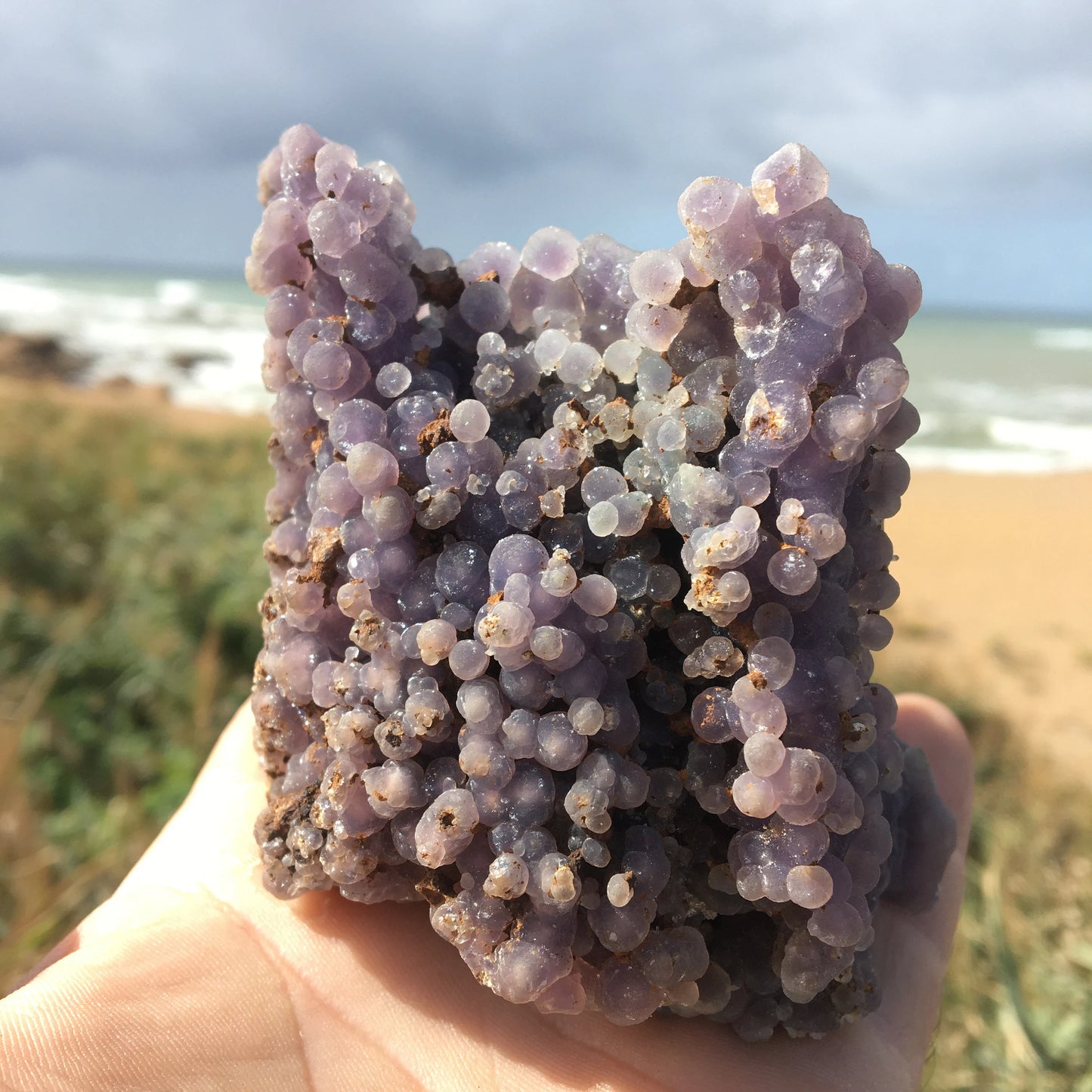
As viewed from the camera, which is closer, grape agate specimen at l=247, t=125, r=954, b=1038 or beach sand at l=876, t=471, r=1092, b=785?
grape agate specimen at l=247, t=125, r=954, b=1038

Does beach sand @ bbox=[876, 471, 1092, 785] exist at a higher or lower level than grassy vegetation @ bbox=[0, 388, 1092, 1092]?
higher

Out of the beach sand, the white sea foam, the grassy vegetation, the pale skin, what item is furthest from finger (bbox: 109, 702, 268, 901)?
the white sea foam

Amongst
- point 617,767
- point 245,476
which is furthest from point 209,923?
point 245,476

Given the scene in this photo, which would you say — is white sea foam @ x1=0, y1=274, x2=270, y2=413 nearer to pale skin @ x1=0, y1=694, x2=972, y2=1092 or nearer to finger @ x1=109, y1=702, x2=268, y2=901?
finger @ x1=109, y1=702, x2=268, y2=901

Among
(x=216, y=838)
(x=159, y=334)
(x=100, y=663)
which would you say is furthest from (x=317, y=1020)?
(x=159, y=334)

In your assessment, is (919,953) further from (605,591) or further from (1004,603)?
(1004,603)

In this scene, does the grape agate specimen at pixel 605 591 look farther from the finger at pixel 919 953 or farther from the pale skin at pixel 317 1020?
the finger at pixel 919 953

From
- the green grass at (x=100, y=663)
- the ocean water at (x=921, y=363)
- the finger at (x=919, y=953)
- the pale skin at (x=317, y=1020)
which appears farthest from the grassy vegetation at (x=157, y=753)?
the ocean water at (x=921, y=363)
